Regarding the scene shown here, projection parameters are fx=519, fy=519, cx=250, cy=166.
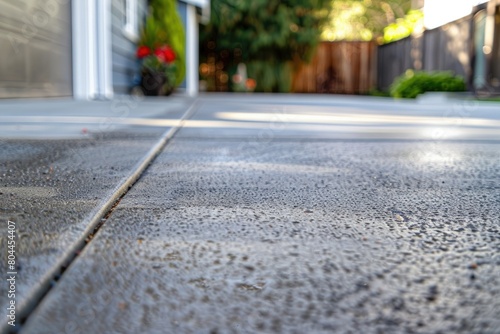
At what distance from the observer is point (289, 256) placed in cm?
77

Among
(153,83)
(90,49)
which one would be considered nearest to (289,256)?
(90,49)

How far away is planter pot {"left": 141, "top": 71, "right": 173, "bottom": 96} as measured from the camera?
7.55 metres

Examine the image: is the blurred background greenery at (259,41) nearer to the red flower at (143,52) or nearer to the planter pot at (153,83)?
the red flower at (143,52)

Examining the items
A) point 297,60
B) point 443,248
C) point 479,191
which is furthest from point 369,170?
point 297,60

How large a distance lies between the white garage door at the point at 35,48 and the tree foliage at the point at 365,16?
52.7 ft

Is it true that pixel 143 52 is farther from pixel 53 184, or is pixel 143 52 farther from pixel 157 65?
pixel 53 184

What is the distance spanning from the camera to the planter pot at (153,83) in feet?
24.8

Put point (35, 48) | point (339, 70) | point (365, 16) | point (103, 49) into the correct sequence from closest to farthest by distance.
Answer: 1. point (35, 48)
2. point (103, 49)
3. point (339, 70)
4. point (365, 16)

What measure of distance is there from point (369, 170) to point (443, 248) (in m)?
0.83

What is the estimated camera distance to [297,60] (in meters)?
13.8

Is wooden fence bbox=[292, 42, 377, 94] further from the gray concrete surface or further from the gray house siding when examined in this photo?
the gray concrete surface

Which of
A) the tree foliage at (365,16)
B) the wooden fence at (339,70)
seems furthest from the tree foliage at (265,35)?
the tree foliage at (365,16)

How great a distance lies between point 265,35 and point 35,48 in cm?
885

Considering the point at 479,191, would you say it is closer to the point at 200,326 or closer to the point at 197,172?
the point at 197,172
